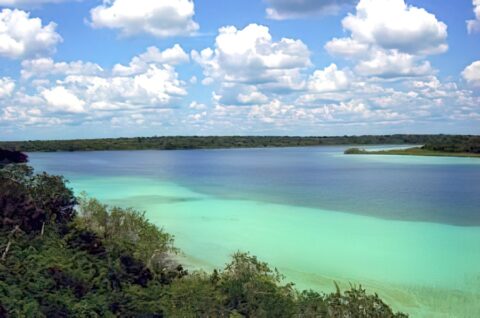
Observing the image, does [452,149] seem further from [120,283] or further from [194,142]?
[194,142]

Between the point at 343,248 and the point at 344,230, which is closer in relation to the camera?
the point at 343,248

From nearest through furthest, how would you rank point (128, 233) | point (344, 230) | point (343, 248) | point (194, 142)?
point (128, 233), point (343, 248), point (344, 230), point (194, 142)

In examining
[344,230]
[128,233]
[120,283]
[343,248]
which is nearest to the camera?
[120,283]

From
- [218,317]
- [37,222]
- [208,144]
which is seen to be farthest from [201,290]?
[208,144]

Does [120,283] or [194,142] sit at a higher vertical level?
[194,142]

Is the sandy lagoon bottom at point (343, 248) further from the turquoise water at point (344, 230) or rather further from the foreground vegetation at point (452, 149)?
the foreground vegetation at point (452, 149)

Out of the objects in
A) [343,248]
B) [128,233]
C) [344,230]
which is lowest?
[343,248]

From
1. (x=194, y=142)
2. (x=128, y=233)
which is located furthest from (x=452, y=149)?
(x=194, y=142)

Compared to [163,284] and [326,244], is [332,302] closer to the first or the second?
[163,284]
